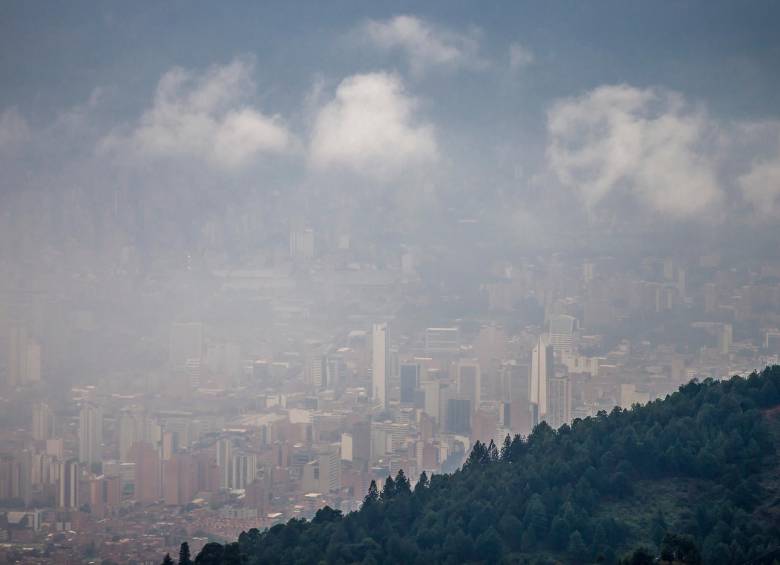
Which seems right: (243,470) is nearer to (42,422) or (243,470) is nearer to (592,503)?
(42,422)

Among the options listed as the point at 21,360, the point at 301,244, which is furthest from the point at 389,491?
the point at 301,244

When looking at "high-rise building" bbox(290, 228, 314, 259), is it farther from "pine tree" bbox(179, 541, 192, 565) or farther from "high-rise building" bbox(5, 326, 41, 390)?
"pine tree" bbox(179, 541, 192, 565)

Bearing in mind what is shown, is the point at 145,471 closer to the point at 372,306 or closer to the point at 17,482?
the point at 17,482

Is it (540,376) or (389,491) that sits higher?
(540,376)

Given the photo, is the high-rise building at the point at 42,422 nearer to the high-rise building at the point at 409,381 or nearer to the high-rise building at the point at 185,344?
the high-rise building at the point at 185,344

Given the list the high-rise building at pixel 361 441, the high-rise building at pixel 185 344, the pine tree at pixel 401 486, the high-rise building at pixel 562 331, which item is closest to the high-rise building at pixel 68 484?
the high-rise building at pixel 185 344

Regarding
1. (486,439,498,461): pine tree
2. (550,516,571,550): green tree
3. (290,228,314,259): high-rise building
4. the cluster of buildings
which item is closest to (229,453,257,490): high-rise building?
the cluster of buildings
